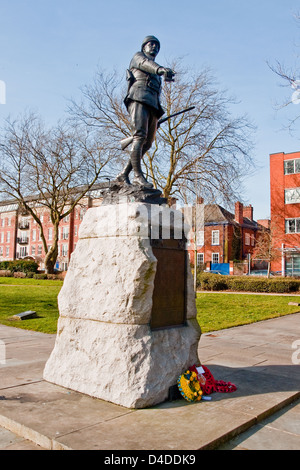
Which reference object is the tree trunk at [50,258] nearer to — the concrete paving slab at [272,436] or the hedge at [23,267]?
the hedge at [23,267]

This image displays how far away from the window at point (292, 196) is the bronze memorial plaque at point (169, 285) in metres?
30.2

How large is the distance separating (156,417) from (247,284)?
65.1 ft

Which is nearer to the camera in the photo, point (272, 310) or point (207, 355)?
point (207, 355)

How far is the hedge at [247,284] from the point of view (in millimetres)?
21720

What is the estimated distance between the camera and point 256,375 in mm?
5293

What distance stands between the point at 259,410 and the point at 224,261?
125ft

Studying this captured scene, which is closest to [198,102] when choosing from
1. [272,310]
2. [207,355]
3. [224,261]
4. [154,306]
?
[272,310]

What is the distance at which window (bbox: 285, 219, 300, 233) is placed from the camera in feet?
106

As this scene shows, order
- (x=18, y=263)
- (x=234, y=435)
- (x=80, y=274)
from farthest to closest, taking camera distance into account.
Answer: (x=18, y=263), (x=80, y=274), (x=234, y=435)

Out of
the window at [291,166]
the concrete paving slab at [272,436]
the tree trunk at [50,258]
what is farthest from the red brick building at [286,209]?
the concrete paving slab at [272,436]

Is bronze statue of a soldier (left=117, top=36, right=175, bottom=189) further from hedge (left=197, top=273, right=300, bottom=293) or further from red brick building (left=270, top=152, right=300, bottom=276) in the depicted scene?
red brick building (left=270, top=152, right=300, bottom=276)

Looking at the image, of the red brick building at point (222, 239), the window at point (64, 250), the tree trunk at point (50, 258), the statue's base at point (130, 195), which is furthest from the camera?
the window at point (64, 250)

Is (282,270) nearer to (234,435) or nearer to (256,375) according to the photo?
(256,375)

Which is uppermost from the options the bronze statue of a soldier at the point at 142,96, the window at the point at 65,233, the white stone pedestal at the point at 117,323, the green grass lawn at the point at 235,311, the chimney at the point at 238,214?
the chimney at the point at 238,214
